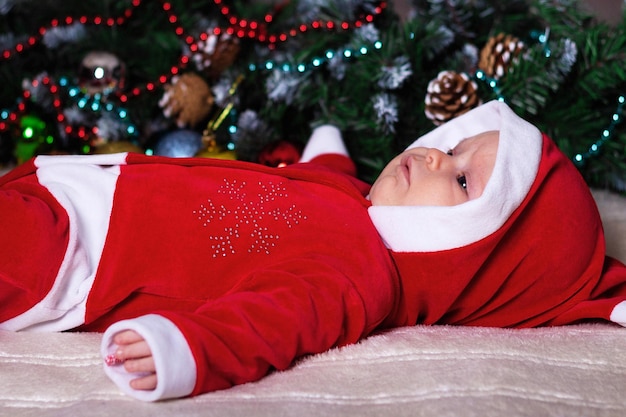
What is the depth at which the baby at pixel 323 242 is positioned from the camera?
1080mm

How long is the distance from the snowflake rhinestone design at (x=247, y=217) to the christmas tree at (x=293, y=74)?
1.95ft

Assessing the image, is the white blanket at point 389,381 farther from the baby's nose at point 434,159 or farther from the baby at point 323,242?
the baby's nose at point 434,159

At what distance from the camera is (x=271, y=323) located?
947mm

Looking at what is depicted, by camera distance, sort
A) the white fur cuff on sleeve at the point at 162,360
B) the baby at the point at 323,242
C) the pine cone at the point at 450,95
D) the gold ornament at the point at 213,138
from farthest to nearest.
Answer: the gold ornament at the point at 213,138 → the pine cone at the point at 450,95 → the baby at the point at 323,242 → the white fur cuff on sleeve at the point at 162,360

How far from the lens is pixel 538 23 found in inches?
75.7

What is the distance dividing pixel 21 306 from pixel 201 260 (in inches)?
10.5

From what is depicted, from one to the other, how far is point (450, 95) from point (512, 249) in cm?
56

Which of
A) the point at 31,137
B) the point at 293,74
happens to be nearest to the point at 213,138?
the point at 293,74

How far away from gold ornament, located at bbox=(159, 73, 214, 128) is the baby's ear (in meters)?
0.33

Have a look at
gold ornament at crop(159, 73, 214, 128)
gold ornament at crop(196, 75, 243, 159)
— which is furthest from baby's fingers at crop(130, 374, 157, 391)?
gold ornament at crop(159, 73, 214, 128)

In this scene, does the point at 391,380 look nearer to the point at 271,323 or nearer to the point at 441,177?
the point at 271,323

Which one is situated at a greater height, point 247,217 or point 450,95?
point 450,95

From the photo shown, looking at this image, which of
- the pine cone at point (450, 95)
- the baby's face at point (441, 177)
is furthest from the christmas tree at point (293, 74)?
the baby's face at point (441, 177)

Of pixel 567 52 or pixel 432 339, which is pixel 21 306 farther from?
pixel 567 52
